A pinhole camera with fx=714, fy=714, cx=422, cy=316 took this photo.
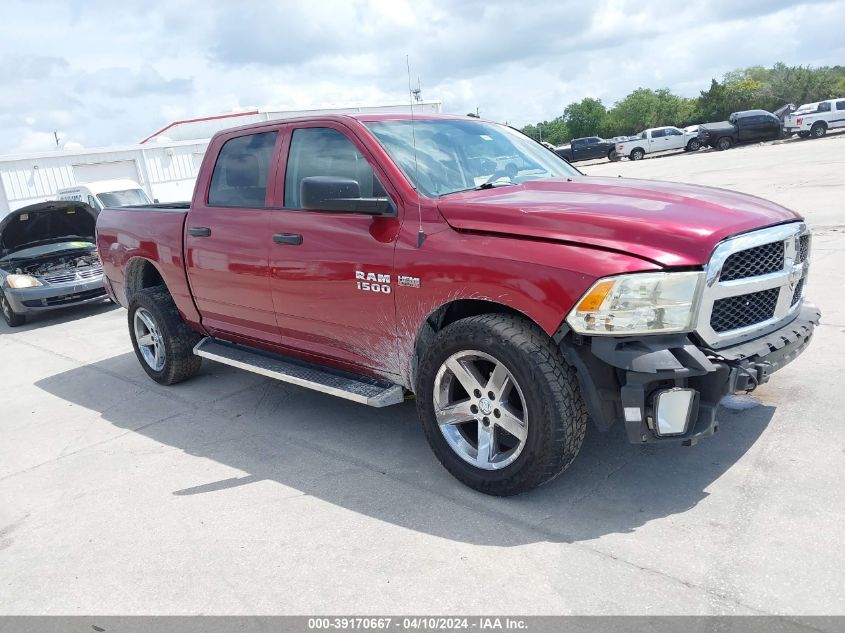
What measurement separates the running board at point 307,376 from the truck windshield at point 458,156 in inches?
45.7

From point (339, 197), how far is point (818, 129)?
38747mm

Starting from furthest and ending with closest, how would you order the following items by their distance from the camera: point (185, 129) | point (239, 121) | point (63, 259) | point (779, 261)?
Result: point (185, 129), point (239, 121), point (63, 259), point (779, 261)

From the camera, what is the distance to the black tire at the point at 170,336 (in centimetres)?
592

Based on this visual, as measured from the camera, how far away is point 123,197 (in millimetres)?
14453

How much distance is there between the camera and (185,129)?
32094 mm

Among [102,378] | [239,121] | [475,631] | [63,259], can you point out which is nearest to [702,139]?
[239,121]

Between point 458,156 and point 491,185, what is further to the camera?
point 458,156

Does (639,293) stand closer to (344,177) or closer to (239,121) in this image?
(344,177)

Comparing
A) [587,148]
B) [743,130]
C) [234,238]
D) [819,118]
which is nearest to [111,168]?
[234,238]

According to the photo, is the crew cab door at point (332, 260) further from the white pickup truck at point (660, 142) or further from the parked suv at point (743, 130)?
the white pickup truck at point (660, 142)

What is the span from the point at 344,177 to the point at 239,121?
27598 mm

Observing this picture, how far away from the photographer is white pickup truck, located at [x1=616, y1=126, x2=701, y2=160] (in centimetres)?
4019

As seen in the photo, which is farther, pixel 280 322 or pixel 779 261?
pixel 280 322

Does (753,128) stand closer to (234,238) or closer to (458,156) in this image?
(458,156)
